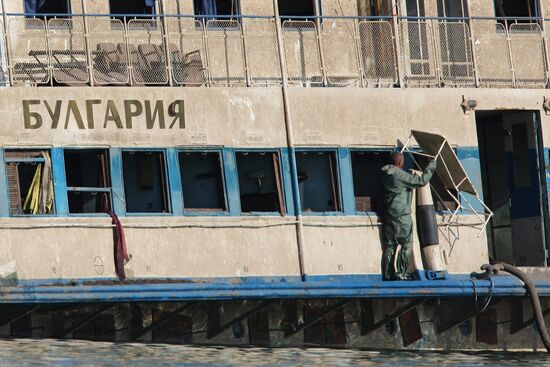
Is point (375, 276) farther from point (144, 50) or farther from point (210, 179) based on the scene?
point (144, 50)

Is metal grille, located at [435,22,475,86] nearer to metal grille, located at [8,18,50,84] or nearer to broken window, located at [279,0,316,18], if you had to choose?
broken window, located at [279,0,316,18]

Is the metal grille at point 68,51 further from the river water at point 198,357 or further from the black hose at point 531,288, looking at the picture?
the black hose at point 531,288

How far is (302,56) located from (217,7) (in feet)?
4.61

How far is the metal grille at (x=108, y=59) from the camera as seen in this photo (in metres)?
22.5

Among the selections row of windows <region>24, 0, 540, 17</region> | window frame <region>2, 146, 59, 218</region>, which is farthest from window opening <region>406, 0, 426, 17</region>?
window frame <region>2, 146, 59, 218</region>

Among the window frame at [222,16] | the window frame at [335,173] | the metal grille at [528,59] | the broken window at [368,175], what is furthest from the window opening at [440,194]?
the window frame at [222,16]

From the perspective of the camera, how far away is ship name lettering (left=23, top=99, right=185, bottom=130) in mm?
21781

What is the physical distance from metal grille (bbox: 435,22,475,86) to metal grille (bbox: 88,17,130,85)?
4377 mm

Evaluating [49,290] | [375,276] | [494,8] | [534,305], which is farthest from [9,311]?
[494,8]

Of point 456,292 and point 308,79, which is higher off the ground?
point 308,79

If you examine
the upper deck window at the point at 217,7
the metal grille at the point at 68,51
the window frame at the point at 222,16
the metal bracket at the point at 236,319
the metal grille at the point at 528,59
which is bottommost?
the metal bracket at the point at 236,319

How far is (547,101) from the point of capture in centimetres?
2461

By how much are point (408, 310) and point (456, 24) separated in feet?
13.2

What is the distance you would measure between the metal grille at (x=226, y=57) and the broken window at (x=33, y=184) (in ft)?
8.84
